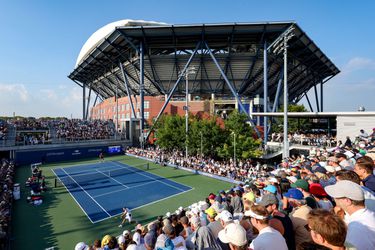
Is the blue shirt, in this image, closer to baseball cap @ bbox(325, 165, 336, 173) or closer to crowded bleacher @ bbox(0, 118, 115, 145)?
baseball cap @ bbox(325, 165, 336, 173)

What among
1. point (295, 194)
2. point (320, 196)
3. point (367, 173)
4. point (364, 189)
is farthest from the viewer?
point (367, 173)

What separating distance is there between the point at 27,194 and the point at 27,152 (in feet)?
52.6

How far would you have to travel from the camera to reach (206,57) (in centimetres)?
4172

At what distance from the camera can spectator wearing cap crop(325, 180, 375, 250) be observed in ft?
7.85

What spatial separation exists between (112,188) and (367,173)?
1791 centimetres

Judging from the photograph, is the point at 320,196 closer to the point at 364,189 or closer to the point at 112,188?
the point at 364,189

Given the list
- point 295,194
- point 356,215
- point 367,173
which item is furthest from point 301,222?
point 367,173

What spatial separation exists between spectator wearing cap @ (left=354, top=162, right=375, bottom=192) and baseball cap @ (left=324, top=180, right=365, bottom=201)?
244 centimetres

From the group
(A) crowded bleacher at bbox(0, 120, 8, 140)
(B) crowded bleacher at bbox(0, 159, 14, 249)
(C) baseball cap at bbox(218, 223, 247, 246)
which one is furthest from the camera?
(A) crowded bleacher at bbox(0, 120, 8, 140)

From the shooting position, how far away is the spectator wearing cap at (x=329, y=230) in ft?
6.64

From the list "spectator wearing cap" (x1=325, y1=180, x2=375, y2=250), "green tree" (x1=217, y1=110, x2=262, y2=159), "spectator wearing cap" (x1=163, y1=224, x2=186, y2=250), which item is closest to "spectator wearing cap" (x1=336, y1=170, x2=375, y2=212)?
"spectator wearing cap" (x1=325, y1=180, x2=375, y2=250)

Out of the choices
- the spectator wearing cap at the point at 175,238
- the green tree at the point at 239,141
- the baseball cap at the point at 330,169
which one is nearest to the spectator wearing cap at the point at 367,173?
the baseball cap at the point at 330,169

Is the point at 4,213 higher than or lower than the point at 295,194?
lower

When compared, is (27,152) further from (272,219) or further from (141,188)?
(272,219)
